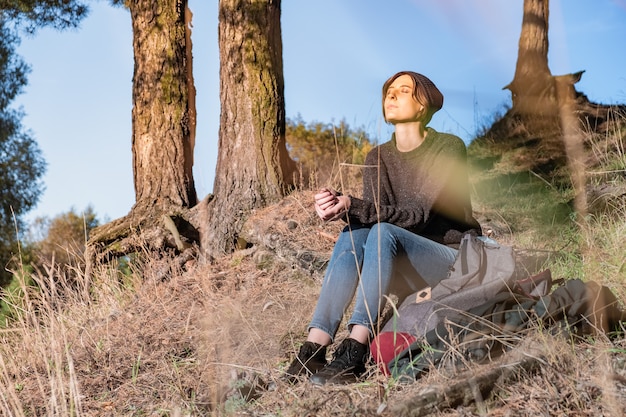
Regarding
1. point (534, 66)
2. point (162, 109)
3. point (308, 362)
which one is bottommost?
point (308, 362)

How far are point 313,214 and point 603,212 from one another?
2.47 m

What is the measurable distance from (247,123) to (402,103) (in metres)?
2.84

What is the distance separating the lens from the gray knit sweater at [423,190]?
11.6ft

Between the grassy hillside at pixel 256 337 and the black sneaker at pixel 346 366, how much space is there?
7cm

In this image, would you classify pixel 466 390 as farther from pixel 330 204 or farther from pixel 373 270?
pixel 330 204

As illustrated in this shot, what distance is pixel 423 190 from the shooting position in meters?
3.66

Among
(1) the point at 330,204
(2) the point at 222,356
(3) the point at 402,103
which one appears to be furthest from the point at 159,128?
(1) the point at 330,204

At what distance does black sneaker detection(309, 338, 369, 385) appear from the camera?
10.5 feet

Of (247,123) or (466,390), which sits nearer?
(466,390)

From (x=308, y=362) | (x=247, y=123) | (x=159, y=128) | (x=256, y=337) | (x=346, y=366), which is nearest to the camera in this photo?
(x=346, y=366)

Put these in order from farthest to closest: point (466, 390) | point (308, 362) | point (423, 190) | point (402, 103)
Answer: point (402, 103) < point (423, 190) < point (308, 362) < point (466, 390)

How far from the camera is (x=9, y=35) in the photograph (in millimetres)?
15805

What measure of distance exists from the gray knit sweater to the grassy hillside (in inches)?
30.3

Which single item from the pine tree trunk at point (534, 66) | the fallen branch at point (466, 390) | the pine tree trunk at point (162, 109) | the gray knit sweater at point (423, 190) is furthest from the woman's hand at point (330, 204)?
the pine tree trunk at point (534, 66)
